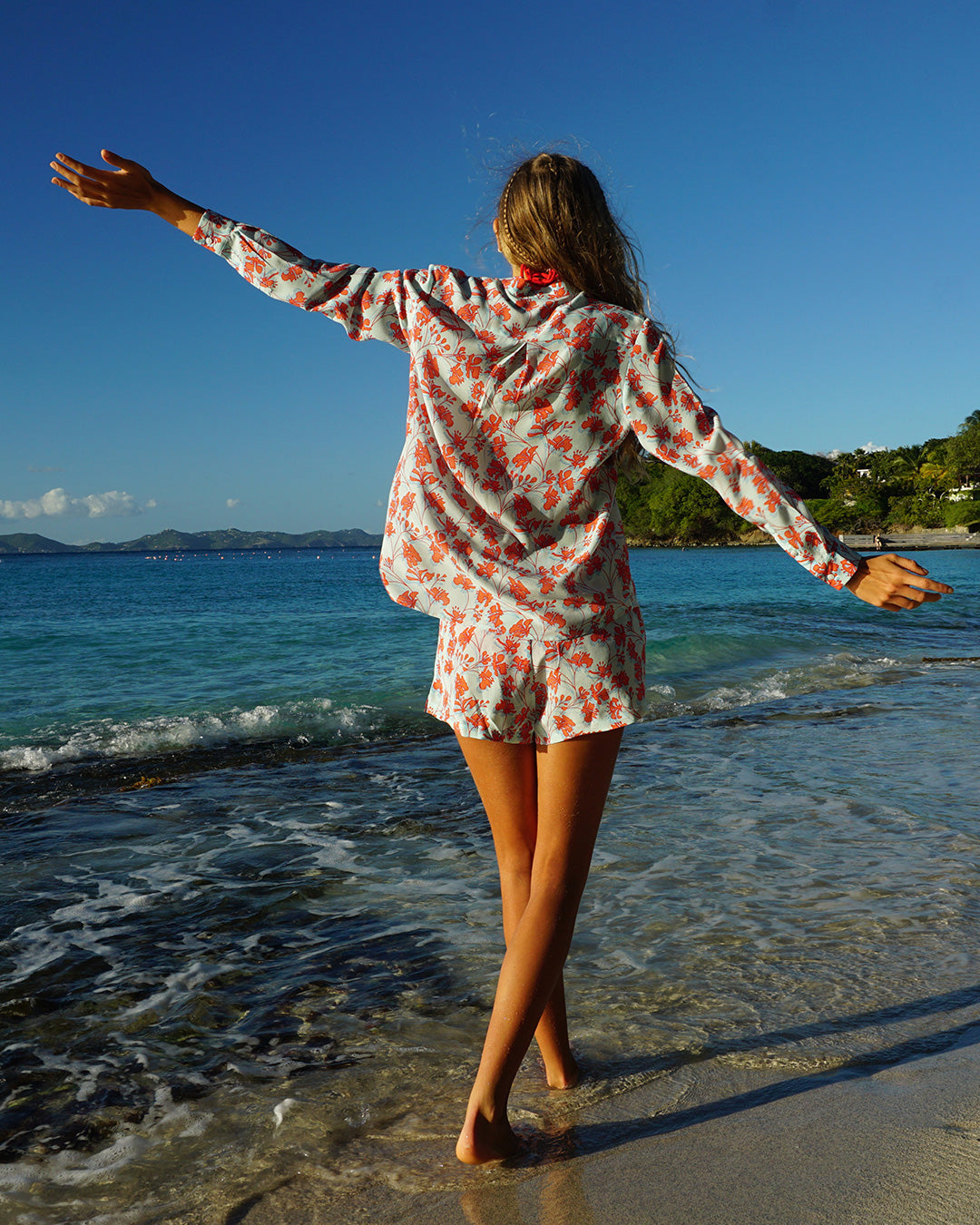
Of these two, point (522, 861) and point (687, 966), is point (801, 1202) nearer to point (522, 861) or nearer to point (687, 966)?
point (522, 861)

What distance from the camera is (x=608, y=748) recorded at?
A: 1.96 metres

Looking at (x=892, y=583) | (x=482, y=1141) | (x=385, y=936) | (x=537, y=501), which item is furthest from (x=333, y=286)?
(x=385, y=936)

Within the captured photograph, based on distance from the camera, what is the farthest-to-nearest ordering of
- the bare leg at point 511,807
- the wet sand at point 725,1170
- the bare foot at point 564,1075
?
the bare foot at point 564,1075, the bare leg at point 511,807, the wet sand at point 725,1170

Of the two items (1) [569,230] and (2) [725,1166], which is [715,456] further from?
(2) [725,1166]

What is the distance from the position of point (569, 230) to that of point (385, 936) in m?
2.64

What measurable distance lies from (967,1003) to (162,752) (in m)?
6.45

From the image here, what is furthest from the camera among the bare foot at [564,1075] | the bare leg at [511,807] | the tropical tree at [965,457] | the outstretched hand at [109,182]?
the tropical tree at [965,457]

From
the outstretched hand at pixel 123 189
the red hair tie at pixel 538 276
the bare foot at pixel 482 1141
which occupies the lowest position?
the bare foot at pixel 482 1141

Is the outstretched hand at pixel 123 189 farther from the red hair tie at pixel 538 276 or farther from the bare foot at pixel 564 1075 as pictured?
the bare foot at pixel 564 1075

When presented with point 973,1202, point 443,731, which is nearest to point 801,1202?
point 973,1202

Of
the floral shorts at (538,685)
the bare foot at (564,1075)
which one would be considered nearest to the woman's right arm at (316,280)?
the floral shorts at (538,685)

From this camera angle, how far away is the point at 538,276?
6.39 ft

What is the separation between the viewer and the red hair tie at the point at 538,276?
76.1 inches

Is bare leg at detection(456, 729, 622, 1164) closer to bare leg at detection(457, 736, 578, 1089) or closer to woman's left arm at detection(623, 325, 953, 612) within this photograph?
bare leg at detection(457, 736, 578, 1089)
